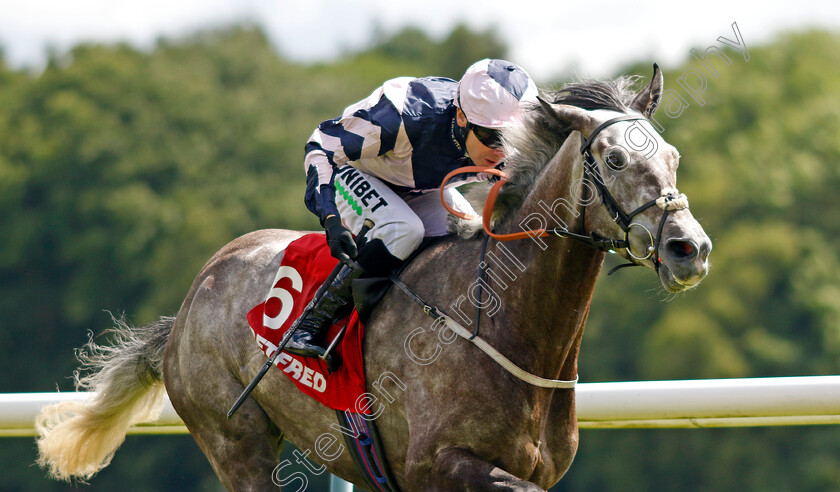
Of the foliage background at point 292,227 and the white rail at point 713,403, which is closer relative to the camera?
the white rail at point 713,403

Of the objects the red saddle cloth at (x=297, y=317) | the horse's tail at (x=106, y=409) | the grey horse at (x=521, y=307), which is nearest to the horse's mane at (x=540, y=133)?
the grey horse at (x=521, y=307)

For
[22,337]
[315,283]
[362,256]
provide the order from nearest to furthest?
1. [362,256]
2. [315,283]
3. [22,337]

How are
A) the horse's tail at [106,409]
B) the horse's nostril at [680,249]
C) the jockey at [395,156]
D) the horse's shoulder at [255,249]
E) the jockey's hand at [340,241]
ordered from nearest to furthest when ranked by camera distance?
the horse's nostril at [680,249] < the jockey at [395,156] < the jockey's hand at [340,241] < the horse's shoulder at [255,249] < the horse's tail at [106,409]

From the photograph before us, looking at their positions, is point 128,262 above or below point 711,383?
below

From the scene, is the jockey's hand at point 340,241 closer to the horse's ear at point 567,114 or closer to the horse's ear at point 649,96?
the horse's ear at point 567,114

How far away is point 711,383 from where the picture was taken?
4277mm

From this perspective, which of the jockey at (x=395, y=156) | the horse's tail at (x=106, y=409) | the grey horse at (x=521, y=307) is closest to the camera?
the grey horse at (x=521, y=307)

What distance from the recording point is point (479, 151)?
3.76 meters

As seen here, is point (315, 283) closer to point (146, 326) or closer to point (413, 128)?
point (413, 128)

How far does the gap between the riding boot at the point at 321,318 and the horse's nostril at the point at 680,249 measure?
1.36 meters

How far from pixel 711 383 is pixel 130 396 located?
2806mm

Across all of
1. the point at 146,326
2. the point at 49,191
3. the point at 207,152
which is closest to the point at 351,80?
the point at 207,152

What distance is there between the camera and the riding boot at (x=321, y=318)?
3.83 metres

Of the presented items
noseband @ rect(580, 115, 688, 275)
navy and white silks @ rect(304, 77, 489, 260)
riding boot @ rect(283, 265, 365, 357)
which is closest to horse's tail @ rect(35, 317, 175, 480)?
riding boot @ rect(283, 265, 365, 357)
